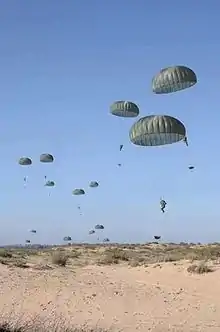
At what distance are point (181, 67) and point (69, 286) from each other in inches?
503

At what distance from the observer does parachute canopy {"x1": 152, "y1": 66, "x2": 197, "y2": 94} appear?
28.2 m

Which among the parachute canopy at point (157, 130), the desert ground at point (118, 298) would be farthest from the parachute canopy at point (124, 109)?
the desert ground at point (118, 298)

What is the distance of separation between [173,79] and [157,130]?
4.11 metres

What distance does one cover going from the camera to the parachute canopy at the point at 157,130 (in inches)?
998

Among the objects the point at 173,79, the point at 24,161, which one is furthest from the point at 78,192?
the point at 173,79

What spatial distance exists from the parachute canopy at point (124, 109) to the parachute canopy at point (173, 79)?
16.1 feet

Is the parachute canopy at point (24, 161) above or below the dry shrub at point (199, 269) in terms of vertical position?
above

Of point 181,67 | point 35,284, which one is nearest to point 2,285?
point 35,284

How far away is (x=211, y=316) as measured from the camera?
20281mm

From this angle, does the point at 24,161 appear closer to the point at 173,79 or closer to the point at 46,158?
the point at 46,158

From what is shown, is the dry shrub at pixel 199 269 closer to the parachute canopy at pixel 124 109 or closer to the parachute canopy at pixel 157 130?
the parachute canopy at pixel 157 130

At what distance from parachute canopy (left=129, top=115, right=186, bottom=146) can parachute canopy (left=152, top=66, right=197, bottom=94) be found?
9.76ft

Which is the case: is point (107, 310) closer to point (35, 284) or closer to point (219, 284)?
point (35, 284)

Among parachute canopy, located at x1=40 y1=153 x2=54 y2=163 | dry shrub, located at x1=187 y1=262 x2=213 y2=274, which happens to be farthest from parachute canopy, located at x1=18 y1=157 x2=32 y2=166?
dry shrub, located at x1=187 y1=262 x2=213 y2=274
